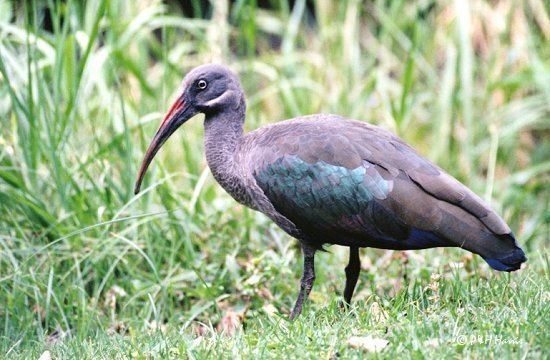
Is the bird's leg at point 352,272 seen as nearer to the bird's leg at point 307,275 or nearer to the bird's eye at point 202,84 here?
the bird's leg at point 307,275

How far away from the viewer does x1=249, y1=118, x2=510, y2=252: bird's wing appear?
13.5ft

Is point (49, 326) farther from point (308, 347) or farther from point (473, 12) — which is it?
point (473, 12)

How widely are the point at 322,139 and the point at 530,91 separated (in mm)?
4035

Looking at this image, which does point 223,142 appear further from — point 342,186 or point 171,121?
point 342,186

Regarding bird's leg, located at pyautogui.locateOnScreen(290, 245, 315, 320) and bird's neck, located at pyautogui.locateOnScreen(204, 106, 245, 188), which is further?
bird's neck, located at pyautogui.locateOnScreen(204, 106, 245, 188)

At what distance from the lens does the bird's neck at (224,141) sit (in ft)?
15.5

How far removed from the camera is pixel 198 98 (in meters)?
4.80

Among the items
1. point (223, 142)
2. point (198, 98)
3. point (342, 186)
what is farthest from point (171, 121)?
point (342, 186)

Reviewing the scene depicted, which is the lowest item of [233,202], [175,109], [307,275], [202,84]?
[233,202]

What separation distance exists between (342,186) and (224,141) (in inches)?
31.3

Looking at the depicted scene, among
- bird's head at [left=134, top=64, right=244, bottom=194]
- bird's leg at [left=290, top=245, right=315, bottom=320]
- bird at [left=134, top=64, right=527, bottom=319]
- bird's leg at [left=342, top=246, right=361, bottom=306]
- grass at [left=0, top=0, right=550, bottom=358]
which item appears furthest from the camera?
bird's head at [left=134, top=64, right=244, bottom=194]

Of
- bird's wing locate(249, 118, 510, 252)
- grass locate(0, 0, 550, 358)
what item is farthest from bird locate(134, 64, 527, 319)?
grass locate(0, 0, 550, 358)

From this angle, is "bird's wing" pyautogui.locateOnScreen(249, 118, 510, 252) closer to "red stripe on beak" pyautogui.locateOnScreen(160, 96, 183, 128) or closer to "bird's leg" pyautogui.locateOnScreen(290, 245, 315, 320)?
"bird's leg" pyautogui.locateOnScreen(290, 245, 315, 320)

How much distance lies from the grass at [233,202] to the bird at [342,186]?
27 centimetres
